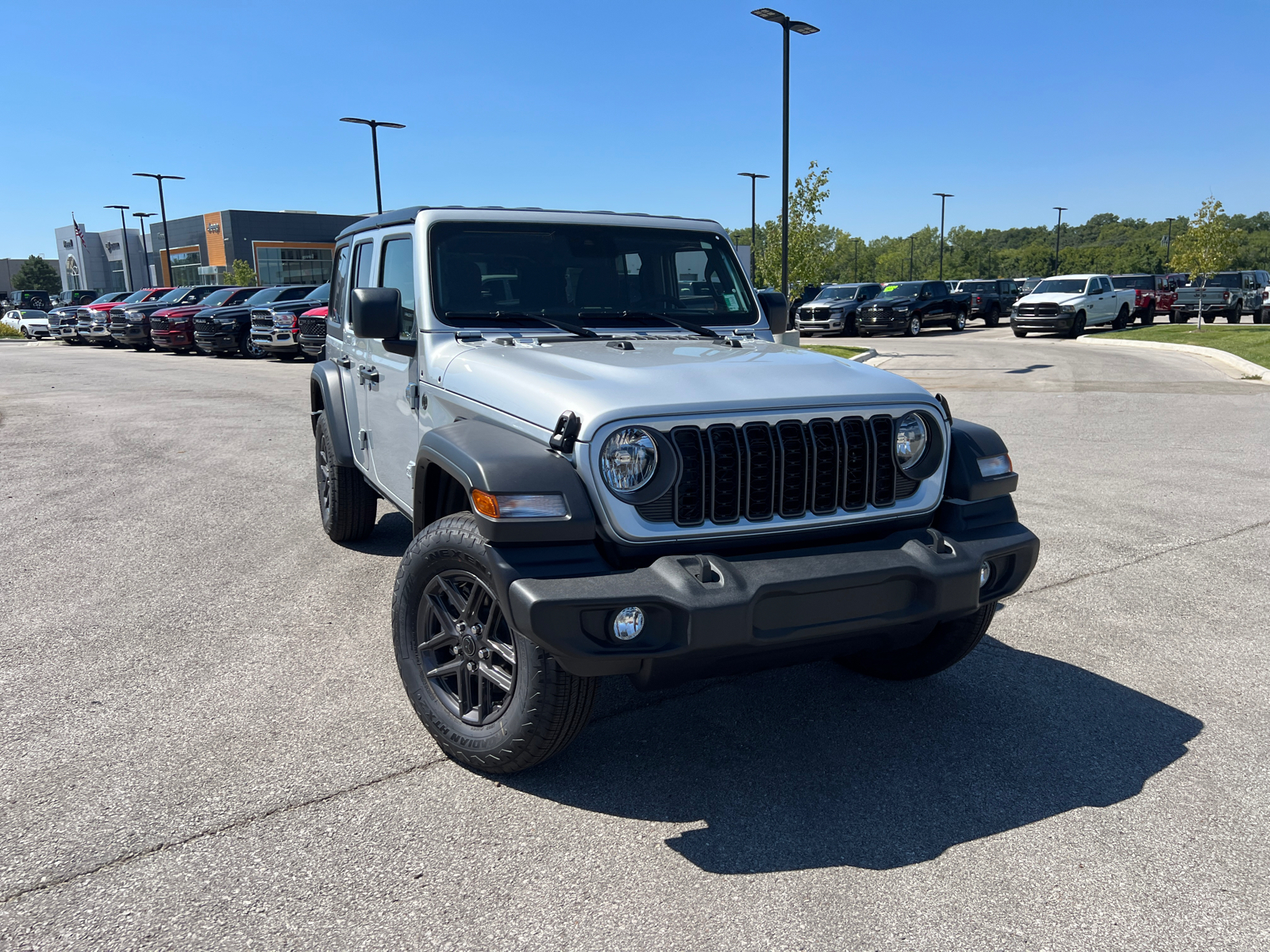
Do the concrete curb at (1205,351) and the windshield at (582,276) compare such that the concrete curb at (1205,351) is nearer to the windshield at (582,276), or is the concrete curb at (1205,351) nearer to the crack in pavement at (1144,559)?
the crack in pavement at (1144,559)

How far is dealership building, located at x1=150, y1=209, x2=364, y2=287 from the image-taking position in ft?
256

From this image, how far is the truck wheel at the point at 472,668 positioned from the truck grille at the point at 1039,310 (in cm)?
2975

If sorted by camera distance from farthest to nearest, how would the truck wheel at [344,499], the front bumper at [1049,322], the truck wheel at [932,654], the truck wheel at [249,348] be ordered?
the front bumper at [1049,322] → the truck wheel at [249,348] → the truck wheel at [344,499] → the truck wheel at [932,654]

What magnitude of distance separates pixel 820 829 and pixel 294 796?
1.74 meters

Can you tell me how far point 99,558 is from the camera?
247 inches

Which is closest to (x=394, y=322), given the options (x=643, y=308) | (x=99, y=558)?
(x=643, y=308)

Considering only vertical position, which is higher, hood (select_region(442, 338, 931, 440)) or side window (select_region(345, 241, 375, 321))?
side window (select_region(345, 241, 375, 321))

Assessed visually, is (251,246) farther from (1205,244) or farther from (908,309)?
(1205,244)

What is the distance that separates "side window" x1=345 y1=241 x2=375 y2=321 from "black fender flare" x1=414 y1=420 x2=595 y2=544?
229 cm

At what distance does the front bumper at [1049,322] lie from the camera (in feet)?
97.2

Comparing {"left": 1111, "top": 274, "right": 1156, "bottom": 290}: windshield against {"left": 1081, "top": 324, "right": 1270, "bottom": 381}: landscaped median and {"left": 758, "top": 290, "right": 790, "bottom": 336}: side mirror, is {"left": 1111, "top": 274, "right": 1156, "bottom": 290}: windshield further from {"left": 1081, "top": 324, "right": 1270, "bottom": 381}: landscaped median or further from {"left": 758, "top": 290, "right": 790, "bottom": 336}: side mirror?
{"left": 758, "top": 290, "right": 790, "bottom": 336}: side mirror

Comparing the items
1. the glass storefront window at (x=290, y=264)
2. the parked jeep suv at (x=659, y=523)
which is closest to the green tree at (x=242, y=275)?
the glass storefront window at (x=290, y=264)

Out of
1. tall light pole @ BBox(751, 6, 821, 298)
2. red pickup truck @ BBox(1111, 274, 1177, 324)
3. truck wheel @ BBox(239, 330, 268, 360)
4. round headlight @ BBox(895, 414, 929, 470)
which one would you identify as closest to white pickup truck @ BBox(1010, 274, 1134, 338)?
red pickup truck @ BBox(1111, 274, 1177, 324)

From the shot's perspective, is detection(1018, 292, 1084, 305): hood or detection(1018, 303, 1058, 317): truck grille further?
detection(1018, 292, 1084, 305): hood
